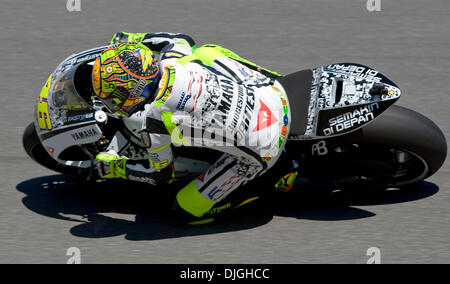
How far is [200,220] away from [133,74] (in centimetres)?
129

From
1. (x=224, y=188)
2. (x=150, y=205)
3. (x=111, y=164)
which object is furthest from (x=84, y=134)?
(x=224, y=188)

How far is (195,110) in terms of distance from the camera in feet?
19.4

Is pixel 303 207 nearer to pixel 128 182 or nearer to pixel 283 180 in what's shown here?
pixel 283 180

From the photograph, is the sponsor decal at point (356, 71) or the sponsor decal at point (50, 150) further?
the sponsor decal at point (50, 150)

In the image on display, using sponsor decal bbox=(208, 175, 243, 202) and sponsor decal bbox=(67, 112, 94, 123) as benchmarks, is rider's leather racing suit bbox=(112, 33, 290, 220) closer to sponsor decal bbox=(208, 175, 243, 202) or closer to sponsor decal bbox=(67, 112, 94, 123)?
sponsor decal bbox=(208, 175, 243, 202)

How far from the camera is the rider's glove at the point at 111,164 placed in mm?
6355

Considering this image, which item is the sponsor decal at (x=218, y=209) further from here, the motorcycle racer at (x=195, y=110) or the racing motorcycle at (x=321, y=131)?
the racing motorcycle at (x=321, y=131)

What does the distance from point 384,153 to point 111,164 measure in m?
2.00

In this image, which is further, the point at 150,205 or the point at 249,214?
the point at 150,205

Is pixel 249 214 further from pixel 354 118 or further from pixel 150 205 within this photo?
pixel 354 118

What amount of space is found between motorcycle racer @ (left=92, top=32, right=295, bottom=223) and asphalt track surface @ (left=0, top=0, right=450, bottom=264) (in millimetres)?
405

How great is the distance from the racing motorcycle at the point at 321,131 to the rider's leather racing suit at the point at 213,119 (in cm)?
19

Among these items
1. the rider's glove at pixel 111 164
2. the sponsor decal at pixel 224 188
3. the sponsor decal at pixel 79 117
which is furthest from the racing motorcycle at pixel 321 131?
the sponsor decal at pixel 224 188

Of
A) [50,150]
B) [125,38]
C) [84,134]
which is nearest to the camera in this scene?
[84,134]
